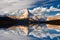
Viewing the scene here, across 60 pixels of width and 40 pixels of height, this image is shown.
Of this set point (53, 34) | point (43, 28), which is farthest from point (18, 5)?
point (53, 34)

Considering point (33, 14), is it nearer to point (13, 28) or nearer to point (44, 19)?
point (44, 19)

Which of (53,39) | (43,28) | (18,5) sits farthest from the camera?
(18,5)

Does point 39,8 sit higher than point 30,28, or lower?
higher

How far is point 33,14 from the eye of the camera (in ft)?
4.98

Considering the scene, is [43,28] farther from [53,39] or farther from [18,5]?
[18,5]

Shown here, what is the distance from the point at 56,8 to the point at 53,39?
1.28 feet

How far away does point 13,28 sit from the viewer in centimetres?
143

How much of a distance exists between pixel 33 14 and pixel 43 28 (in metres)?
0.20

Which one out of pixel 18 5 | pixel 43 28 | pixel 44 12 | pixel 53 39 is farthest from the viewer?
pixel 18 5

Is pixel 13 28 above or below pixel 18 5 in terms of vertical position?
below

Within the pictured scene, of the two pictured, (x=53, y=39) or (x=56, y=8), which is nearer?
(x=53, y=39)

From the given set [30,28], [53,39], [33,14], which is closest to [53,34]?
[53,39]

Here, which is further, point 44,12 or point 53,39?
point 44,12

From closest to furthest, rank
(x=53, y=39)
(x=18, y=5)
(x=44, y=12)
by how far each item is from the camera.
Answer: (x=53, y=39)
(x=44, y=12)
(x=18, y=5)
